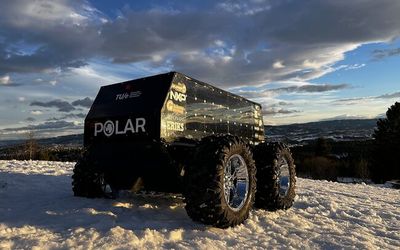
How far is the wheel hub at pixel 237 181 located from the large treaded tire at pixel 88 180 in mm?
2563

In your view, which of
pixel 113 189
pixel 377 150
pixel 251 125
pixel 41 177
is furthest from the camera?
pixel 377 150

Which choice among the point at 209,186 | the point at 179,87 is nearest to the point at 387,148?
the point at 179,87

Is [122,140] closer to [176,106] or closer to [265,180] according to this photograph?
[176,106]

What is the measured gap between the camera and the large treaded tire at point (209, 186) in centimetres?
604

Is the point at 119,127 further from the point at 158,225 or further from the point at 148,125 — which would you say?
the point at 158,225

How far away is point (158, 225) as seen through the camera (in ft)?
20.7

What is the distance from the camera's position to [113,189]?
8.10 metres

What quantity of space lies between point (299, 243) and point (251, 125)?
14.5 ft

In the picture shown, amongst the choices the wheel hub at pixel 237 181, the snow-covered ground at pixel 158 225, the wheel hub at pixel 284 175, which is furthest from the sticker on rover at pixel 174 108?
the wheel hub at pixel 284 175

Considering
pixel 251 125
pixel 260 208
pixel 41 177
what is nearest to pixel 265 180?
pixel 260 208

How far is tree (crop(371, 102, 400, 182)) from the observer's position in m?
58.6

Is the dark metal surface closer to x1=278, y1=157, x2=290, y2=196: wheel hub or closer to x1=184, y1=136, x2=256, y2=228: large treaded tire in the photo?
x1=184, y1=136, x2=256, y2=228: large treaded tire

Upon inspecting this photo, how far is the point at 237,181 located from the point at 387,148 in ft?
192

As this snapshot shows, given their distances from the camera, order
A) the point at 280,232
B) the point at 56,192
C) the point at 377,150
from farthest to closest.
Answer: the point at 377,150
the point at 56,192
the point at 280,232
